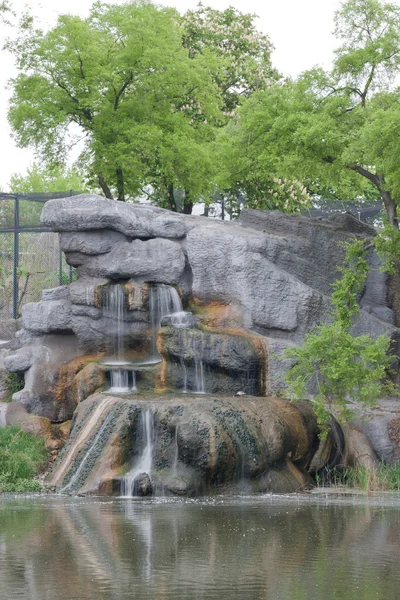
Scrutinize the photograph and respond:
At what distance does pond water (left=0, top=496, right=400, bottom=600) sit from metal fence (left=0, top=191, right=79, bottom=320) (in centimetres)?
1694

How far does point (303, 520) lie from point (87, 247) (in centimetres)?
1188

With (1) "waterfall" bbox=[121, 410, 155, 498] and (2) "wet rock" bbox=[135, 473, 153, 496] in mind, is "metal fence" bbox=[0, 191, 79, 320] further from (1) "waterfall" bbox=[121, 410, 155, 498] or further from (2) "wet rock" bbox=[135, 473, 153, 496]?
(2) "wet rock" bbox=[135, 473, 153, 496]

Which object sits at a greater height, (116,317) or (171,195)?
(171,195)

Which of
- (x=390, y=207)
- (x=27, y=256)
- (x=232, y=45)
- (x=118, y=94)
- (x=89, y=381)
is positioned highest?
(x=232, y=45)

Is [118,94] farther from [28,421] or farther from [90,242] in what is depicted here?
[28,421]

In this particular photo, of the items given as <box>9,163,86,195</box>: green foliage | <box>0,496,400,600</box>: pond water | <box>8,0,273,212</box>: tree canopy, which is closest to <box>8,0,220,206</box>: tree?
<box>8,0,273,212</box>: tree canopy

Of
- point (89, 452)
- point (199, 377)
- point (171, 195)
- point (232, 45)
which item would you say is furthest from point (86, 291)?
point (232, 45)

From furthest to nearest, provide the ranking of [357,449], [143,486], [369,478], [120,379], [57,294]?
1. [57,294]
2. [120,379]
3. [357,449]
4. [369,478]
5. [143,486]

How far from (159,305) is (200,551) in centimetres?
1337

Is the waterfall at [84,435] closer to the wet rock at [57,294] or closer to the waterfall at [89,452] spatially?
the waterfall at [89,452]

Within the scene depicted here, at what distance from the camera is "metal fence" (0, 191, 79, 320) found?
1308 inches

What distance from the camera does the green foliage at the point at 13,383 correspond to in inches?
1026

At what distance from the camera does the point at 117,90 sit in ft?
108

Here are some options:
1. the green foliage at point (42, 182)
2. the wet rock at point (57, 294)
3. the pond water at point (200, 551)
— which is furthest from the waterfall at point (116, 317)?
the green foliage at point (42, 182)
